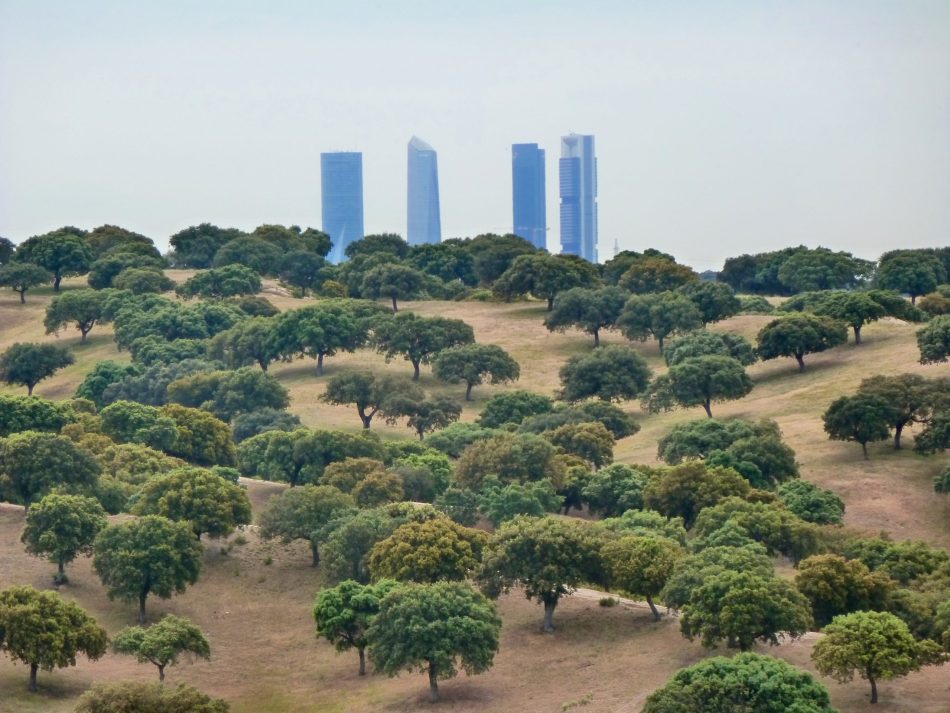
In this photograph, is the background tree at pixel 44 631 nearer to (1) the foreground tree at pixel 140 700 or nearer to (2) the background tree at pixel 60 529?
(1) the foreground tree at pixel 140 700

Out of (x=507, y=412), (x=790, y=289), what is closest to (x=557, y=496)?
(x=507, y=412)

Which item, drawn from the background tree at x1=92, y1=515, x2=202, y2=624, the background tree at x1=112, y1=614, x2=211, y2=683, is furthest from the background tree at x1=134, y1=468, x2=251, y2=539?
the background tree at x1=112, y1=614, x2=211, y2=683

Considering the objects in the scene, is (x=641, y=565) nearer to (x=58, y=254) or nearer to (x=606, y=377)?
(x=606, y=377)

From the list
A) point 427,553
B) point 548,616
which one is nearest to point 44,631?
point 427,553

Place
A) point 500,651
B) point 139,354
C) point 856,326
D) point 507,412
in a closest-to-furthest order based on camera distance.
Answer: point 500,651 < point 507,412 < point 856,326 < point 139,354

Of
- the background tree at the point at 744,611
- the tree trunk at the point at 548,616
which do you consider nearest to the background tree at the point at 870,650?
the background tree at the point at 744,611

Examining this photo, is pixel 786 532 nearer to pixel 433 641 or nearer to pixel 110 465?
pixel 433 641
